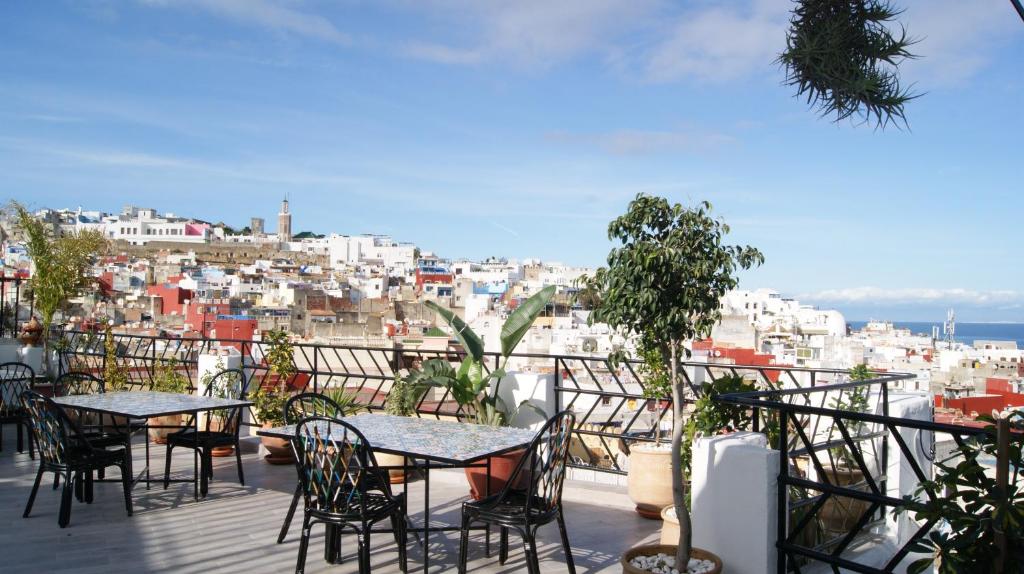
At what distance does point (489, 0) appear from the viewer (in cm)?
1481

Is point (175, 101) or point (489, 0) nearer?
point (489, 0)

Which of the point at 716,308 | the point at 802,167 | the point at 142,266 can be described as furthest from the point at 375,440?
the point at 142,266

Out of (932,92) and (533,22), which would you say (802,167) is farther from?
(932,92)

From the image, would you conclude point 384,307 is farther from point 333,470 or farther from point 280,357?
point 333,470

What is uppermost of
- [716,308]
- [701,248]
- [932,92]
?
[932,92]

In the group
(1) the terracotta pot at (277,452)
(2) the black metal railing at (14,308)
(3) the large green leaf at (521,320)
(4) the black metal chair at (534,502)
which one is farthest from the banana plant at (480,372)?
(2) the black metal railing at (14,308)

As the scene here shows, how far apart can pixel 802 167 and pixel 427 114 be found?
15.9m

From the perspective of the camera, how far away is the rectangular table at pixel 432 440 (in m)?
3.51

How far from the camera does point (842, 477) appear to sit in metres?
4.23

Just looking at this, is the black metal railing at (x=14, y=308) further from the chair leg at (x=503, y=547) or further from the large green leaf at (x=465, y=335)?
the chair leg at (x=503, y=547)

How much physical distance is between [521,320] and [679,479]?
262 centimetres

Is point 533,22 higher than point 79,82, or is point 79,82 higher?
point 79,82

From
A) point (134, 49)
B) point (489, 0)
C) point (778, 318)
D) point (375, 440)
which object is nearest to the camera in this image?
point (375, 440)

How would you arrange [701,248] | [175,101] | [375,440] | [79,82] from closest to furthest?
[701,248] < [375,440] < [79,82] < [175,101]
